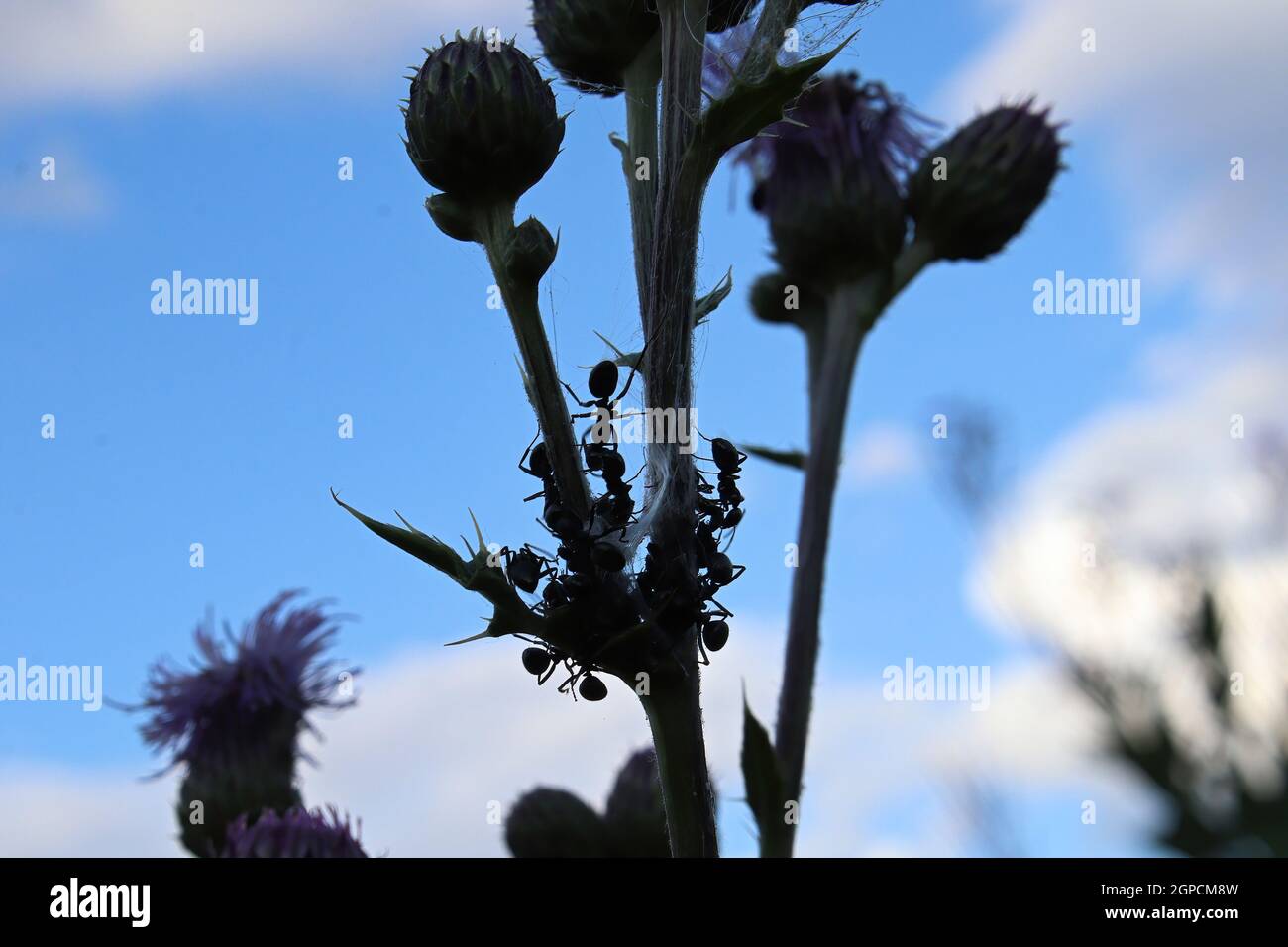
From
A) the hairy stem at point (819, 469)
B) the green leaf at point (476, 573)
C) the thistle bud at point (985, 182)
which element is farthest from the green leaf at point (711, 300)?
the thistle bud at point (985, 182)

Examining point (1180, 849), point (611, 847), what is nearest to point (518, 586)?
point (611, 847)

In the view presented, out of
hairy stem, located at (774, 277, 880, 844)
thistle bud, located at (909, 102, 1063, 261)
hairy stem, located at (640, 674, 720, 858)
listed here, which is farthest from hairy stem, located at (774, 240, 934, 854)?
hairy stem, located at (640, 674, 720, 858)

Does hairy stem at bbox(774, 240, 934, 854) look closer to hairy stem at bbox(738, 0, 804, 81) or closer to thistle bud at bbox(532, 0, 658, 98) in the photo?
thistle bud at bbox(532, 0, 658, 98)

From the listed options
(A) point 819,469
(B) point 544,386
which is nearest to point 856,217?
(A) point 819,469

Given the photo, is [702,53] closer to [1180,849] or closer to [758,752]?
[758,752]

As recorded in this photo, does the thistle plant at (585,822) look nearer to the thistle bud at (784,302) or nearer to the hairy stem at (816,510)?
the hairy stem at (816,510)

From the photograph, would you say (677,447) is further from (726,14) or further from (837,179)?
(837,179)
